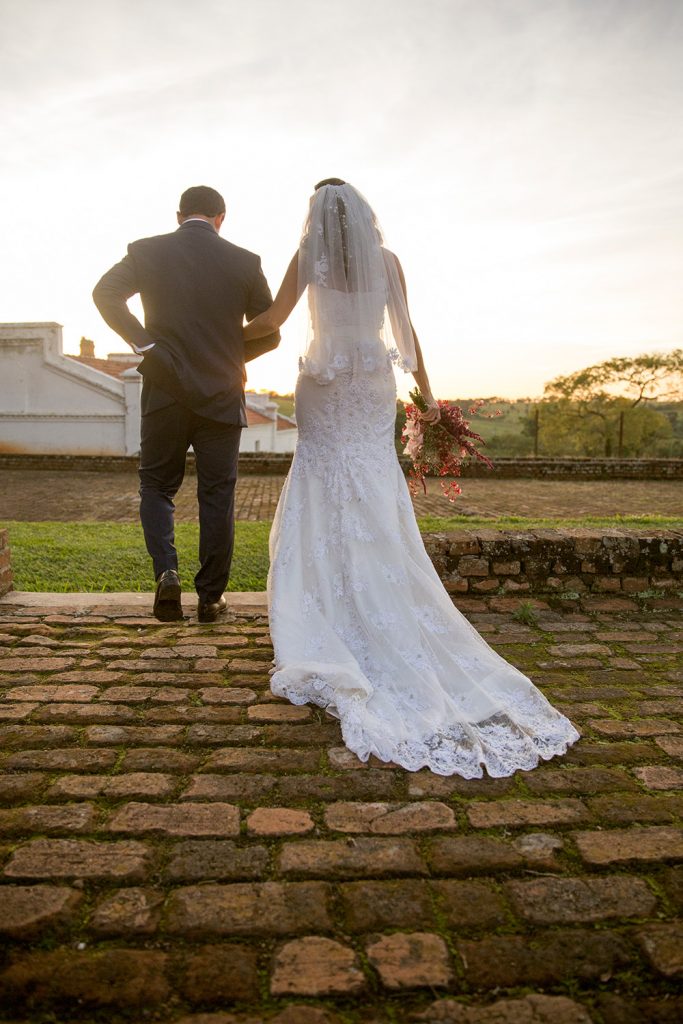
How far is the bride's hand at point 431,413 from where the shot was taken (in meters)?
4.15

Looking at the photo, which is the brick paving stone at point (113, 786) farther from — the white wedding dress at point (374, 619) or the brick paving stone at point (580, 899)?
the brick paving stone at point (580, 899)

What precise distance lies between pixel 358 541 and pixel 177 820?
63.3 inches

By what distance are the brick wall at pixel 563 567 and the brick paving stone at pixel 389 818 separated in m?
2.52

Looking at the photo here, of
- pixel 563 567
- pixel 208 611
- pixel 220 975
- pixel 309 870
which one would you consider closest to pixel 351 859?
pixel 309 870

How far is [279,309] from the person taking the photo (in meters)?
3.78

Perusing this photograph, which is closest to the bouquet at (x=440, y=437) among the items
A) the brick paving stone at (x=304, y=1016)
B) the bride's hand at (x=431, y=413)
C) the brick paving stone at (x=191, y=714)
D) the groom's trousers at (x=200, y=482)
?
the bride's hand at (x=431, y=413)

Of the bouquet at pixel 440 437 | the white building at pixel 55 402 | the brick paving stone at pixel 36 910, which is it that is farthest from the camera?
the white building at pixel 55 402

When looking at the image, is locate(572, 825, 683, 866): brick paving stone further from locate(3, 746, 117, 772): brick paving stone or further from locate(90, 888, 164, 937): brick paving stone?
locate(3, 746, 117, 772): brick paving stone

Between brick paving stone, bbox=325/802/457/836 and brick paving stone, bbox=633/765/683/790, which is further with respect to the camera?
brick paving stone, bbox=633/765/683/790

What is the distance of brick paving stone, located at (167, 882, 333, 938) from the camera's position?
165 cm

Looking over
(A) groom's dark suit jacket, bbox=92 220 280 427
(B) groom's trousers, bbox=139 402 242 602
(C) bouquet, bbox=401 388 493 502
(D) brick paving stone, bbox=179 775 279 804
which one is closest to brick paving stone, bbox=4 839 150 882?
(D) brick paving stone, bbox=179 775 279 804

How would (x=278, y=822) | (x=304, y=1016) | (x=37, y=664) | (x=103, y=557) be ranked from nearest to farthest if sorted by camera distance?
(x=304, y=1016), (x=278, y=822), (x=37, y=664), (x=103, y=557)

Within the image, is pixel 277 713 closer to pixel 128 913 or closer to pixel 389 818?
pixel 389 818

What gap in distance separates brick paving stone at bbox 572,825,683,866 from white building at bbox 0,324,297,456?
22552mm
